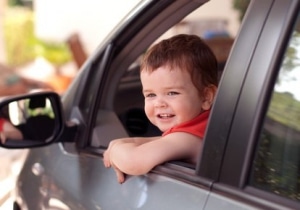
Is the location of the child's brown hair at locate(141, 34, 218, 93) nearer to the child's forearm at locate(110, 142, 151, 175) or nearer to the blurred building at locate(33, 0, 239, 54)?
the child's forearm at locate(110, 142, 151, 175)

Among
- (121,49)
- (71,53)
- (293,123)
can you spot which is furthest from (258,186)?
(71,53)

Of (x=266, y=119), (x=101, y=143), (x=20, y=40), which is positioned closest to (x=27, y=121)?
(x=101, y=143)

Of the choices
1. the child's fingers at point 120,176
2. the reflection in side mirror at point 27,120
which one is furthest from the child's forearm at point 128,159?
the reflection in side mirror at point 27,120

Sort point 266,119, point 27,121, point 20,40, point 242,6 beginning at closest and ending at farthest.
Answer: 1. point 266,119
2. point 242,6
3. point 27,121
4. point 20,40

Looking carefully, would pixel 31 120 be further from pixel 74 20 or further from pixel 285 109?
pixel 74 20

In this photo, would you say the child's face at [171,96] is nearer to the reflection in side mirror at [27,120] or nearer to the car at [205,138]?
the car at [205,138]

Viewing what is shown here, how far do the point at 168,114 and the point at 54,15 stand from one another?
35.8 feet

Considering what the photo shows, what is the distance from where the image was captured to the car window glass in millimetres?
1654

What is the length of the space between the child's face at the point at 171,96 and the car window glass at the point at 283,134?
1.45ft

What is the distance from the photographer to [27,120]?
2.76 meters

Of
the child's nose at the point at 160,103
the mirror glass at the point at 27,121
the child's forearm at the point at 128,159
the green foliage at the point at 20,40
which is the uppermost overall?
the child's nose at the point at 160,103

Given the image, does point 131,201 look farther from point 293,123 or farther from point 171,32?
point 171,32

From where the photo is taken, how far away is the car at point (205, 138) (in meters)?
1.66

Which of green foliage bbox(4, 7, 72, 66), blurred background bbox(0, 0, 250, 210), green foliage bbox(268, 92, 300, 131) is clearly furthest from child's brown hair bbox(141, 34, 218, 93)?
green foliage bbox(4, 7, 72, 66)
